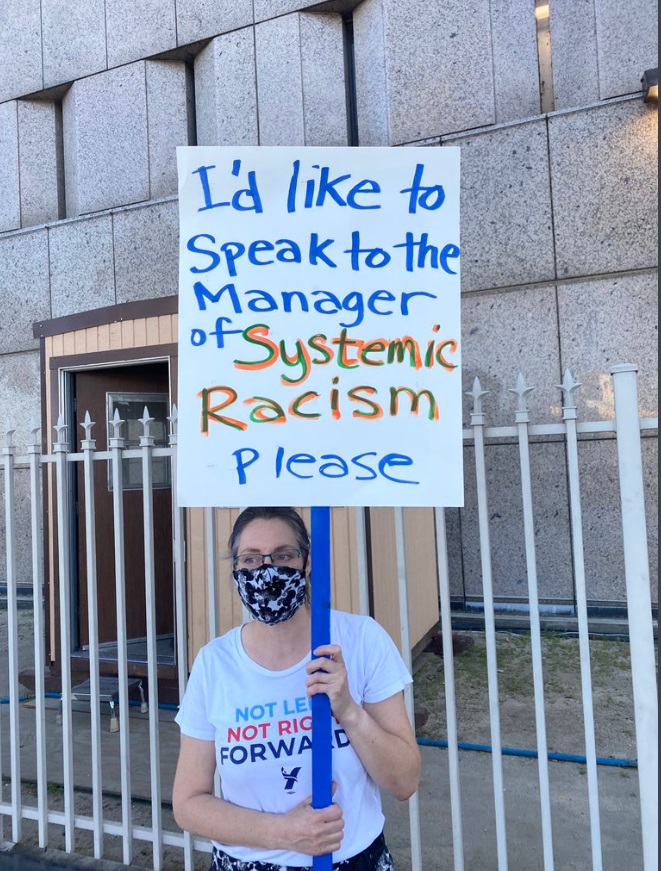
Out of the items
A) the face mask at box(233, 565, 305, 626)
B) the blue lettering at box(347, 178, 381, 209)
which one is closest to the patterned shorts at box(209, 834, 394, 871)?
the face mask at box(233, 565, 305, 626)

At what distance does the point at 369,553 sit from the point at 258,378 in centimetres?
238

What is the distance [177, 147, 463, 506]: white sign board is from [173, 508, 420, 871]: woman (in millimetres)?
202

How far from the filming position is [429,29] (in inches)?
254

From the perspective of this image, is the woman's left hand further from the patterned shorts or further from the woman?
the patterned shorts

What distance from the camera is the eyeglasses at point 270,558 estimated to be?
5.07 ft

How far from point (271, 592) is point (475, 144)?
5.85 metres

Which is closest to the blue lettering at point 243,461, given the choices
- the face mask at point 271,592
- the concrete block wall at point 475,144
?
the face mask at point 271,592

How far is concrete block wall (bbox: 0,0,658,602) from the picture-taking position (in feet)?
19.1

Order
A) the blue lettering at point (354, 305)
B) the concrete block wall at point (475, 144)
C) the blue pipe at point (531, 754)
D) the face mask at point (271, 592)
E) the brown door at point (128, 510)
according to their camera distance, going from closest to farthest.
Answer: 1. the face mask at point (271, 592)
2. the blue lettering at point (354, 305)
3. the blue pipe at point (531, 754)
4. the brown door at point (128, 510)
5. the concrete block wall at point (475, 144)

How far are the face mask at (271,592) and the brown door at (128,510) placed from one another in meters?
3.23

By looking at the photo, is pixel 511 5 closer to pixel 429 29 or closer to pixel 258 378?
pixel 429 29

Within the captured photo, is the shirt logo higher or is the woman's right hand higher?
the shirt logo

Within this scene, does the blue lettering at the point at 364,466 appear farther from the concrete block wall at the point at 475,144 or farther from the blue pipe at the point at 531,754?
the concrete block wall at the point at 475,144

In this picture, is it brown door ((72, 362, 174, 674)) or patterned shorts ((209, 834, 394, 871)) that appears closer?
patterned shorts ((209, 834, 394, 871))
